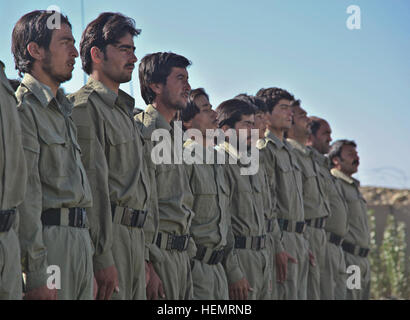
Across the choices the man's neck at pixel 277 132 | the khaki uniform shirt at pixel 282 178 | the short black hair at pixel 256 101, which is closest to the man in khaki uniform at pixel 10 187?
the short black hair at pixel 256 101

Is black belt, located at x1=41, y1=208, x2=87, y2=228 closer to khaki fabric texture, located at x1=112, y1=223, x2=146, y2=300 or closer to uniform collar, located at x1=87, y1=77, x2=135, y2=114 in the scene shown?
khaki fabric texture, located at x1=112, y1=223, x2=146, y2=300

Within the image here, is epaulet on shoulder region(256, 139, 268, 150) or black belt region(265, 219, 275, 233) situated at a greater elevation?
epaulet on shoulder region(256, 139, 268, 150)

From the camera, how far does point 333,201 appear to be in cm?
903

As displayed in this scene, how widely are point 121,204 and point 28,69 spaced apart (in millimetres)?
941

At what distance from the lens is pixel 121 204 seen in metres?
4.22

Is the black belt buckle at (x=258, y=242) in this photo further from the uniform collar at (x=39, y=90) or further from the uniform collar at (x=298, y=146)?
the uniform collar at (x=39, y=90)

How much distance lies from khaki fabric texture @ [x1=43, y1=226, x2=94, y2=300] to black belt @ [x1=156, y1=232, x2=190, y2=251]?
1.08m

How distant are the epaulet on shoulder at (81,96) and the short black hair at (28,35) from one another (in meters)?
0.39

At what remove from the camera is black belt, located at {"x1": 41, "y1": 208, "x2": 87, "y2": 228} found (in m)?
3.62

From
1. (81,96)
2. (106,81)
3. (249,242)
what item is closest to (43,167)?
(81,96)

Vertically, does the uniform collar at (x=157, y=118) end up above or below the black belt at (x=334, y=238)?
above

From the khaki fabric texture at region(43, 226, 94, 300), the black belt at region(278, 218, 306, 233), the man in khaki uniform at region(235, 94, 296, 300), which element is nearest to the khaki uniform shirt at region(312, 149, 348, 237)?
the black belt at region(278, 218, 306, 233)

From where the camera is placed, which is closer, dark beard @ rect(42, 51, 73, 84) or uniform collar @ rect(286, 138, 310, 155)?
dark beard @ rect(42, 51, 73, 84)

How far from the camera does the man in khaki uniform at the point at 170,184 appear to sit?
15.8ft
